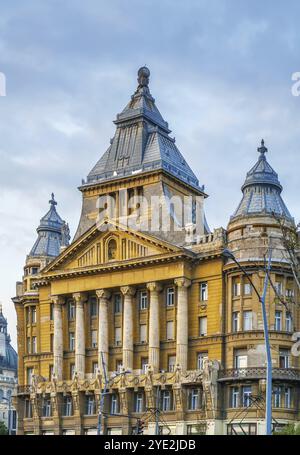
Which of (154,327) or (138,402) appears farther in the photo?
(138,402)

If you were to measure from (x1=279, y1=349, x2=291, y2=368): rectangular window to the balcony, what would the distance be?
1.05m

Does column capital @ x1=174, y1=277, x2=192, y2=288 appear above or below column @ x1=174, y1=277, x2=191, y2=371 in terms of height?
above

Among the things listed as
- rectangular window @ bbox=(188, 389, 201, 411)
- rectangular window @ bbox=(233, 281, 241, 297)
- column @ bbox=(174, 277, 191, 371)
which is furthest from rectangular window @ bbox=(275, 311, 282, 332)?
rectangular window @ bbox=(188, 389, 201, 411)

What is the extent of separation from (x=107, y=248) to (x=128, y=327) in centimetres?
850

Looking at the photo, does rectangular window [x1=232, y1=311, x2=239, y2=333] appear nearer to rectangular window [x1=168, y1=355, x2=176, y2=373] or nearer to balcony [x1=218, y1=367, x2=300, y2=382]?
balcony [x1=218, y1=367, x2=300, y2=382]

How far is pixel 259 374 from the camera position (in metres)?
72.8

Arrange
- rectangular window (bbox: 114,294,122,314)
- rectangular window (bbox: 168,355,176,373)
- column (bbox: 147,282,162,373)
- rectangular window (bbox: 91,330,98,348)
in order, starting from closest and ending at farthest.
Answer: column (bbox: 147,282,162,373)
rectangular window (bbox: 168,355,176,373)
rectangular window (bbox: 114,294,122,314)
rectangular window (bbox: 91,330,98,348)

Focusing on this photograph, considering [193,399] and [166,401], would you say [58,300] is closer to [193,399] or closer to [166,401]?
[166,401]

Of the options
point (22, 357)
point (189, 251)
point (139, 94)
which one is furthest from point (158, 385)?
point (139, 94)

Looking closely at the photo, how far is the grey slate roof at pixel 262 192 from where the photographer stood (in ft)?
257

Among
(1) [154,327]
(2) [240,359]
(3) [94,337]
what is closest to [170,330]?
(1) [154,327]

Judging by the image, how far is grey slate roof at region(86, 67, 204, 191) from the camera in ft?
294

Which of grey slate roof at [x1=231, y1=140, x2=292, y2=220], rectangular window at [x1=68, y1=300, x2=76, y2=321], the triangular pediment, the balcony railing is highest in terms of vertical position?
grey slate roof at [x1=231, y1=140, x2=292, y2=220]
